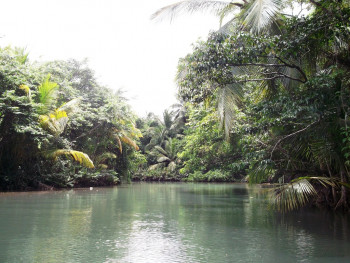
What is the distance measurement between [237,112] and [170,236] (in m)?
9.00

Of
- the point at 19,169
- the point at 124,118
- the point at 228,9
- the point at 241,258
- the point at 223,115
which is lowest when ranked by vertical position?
the point at 241,258

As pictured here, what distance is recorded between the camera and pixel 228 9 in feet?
32.8

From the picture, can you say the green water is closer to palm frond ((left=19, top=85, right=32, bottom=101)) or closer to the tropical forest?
the tropical forest

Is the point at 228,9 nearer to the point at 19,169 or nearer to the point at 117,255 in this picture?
the point at 117,255

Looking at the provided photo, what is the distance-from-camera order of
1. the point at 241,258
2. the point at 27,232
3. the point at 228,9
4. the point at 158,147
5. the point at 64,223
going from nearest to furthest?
the point at 241,258, the point at 27,232, the point at 64,223, the point at 228,9, the point at 158,147

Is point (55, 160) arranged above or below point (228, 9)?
below

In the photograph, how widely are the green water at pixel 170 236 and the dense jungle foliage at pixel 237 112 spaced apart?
0.71m

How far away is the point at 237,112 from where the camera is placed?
551 inches

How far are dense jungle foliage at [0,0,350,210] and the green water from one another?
27.9 inches

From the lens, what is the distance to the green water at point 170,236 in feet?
14.5

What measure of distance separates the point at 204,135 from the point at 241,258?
13.8m

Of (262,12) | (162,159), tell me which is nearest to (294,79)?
(262,12)

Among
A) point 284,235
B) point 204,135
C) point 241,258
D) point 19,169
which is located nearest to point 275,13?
point 284,235

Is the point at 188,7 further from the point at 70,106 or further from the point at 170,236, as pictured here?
the point at 70,106
